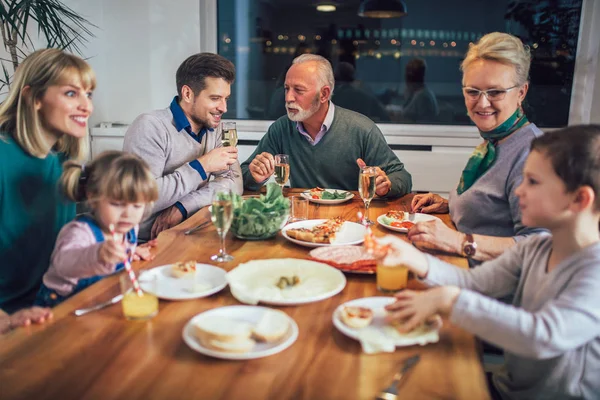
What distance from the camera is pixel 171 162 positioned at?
2430 mm

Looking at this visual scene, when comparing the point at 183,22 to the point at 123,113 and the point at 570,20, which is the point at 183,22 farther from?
the point at 570,20

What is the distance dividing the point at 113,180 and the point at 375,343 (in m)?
0.80

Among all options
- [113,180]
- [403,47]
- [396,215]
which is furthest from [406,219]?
[403,47]

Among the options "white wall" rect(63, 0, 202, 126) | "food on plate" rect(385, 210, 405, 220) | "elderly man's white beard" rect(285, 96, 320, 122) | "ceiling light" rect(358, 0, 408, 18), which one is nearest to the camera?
"food on plate" rect(385, 210, 405, 220)

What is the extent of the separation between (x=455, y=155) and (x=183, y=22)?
2.18 metres

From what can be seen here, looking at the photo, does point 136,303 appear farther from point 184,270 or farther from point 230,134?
point 230,134

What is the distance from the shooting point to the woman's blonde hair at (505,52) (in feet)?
5.99

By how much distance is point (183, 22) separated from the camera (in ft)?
12.8

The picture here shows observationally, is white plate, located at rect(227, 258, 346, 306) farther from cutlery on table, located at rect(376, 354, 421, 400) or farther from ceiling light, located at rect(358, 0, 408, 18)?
ceiling light, located at rect(358, 0, 408, 18)

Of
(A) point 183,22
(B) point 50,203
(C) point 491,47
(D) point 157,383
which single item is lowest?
(D) point 157,383

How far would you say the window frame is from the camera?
3.88m

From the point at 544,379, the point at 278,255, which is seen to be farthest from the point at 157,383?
the point at 544,379

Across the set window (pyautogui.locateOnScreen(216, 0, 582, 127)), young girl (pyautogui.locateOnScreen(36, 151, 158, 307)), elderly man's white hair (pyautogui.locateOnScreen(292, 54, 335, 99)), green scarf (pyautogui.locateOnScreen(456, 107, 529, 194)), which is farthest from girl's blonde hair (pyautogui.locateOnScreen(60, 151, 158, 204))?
window (pyautogui.locateOnScreen(216, 0, 582, 127))

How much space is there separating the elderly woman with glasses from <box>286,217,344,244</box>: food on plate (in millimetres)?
446
